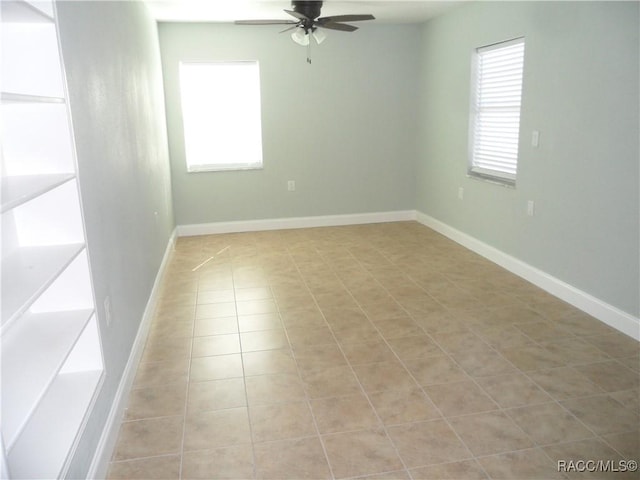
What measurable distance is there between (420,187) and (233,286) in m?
3.00

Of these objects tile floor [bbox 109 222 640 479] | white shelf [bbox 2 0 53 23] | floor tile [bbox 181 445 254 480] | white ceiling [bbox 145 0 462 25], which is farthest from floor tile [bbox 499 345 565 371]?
white ceiling [bbox 145 0 462 25]

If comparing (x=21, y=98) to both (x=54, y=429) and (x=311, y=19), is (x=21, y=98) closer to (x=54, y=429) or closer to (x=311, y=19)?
(x=54, y=429)

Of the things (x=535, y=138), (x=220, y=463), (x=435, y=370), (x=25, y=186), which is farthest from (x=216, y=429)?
(x=535, y=138)

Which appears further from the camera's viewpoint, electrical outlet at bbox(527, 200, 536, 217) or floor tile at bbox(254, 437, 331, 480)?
electrical outlet at bbox(527, 200, 536, 217)

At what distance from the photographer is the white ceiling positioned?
441cm

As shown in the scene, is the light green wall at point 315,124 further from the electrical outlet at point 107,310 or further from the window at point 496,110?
the electrical outlet at point 107,310

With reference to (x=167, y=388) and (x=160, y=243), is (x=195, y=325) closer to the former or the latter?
(x=167, y=388)

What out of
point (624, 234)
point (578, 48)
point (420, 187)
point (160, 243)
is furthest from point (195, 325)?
point (420, 187)

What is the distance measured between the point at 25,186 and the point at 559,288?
3.53 m

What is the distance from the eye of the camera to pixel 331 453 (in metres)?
2.15

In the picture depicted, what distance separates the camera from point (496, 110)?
456 cm

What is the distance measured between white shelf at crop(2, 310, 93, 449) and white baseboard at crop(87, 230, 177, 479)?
0.54 meters

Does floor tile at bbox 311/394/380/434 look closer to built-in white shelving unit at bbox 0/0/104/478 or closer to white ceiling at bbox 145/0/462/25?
built-in white shelving unit at bbox 0/0/104/478

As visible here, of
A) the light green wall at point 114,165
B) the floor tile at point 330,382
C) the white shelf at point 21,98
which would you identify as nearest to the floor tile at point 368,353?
the floor tile at point 330,382
